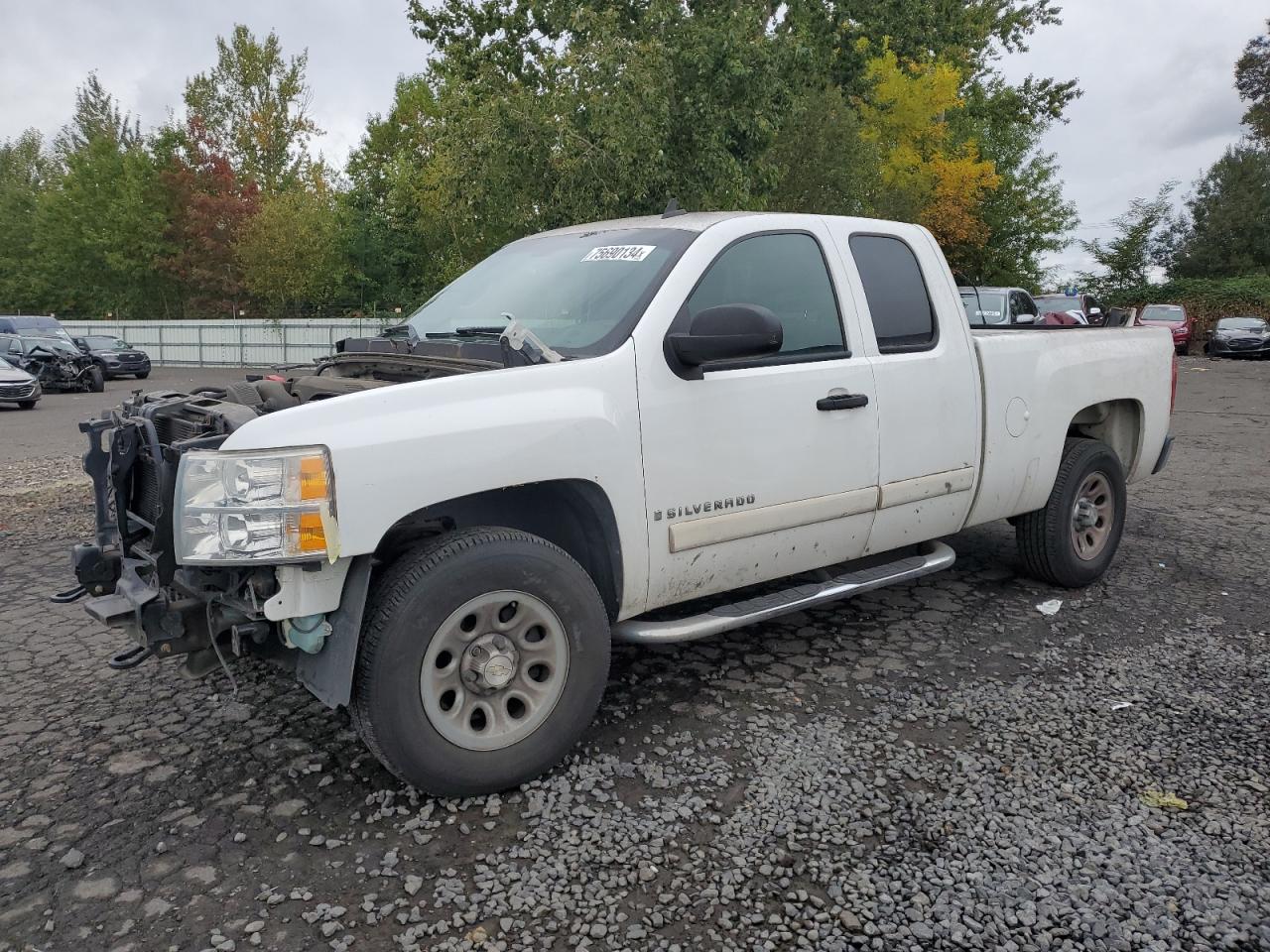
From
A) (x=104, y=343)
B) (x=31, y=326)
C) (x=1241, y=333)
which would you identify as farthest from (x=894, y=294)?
(x=1241, y=333)

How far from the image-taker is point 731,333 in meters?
3.39

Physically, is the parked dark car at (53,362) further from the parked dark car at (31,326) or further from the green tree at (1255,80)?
the green tree at (1255,80)

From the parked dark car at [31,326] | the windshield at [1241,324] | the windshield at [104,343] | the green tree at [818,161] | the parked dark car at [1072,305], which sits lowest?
the windshield at [1241,324]

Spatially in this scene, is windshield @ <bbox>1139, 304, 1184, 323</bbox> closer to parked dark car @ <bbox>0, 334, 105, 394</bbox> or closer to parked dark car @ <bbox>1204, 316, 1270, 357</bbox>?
parked dark car @ <bbox>1204, 316, 1270, 357</bbox>

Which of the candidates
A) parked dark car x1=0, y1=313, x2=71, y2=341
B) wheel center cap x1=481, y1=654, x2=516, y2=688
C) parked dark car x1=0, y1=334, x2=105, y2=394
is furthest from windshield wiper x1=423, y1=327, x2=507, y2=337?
parked dark car x1=0, y1=313, x2=71, y2=341

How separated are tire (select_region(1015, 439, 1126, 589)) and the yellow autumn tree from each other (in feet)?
85.8

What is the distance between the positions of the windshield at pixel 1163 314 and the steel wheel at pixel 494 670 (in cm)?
3370

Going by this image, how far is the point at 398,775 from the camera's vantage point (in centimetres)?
305

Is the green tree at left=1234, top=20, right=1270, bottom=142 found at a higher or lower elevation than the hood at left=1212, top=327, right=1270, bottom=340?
higher

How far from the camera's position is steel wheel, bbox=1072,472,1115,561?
546 centimetres

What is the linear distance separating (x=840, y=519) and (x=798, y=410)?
54cm

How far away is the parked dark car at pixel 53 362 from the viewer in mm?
21359

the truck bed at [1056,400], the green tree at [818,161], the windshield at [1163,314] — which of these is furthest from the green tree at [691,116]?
the truck bed at [1056,400]

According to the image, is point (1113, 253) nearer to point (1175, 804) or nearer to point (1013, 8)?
point (1013, 8)
